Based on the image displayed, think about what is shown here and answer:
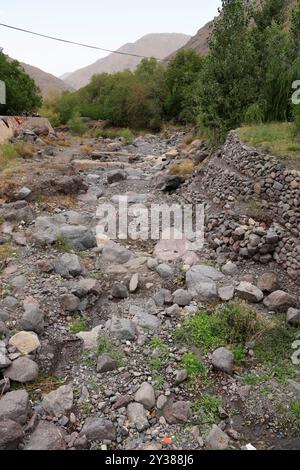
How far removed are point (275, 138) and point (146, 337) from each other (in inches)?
205

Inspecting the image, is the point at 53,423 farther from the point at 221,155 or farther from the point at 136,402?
the point at 221,155

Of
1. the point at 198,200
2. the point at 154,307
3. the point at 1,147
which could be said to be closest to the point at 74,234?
the point at 154,307

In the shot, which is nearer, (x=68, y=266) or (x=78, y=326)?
(x=78, y=326)

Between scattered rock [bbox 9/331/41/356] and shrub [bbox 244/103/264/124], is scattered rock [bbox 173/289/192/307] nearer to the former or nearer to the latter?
scattered rock [bbox 9/331/41/356]

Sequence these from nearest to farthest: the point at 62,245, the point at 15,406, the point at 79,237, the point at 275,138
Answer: the point at 15,406 < the point at 62,245 < the point at 79,237 < the point at 275,138

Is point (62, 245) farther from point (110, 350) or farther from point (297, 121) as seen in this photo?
point (297, 121)

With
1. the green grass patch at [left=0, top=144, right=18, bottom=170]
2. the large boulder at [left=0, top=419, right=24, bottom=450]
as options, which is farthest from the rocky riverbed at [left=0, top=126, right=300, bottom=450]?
the green grass patch at [left=0, top=144, right=18, bottom=170]

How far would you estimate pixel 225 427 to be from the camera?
3396mm

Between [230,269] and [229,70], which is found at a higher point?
[229,70]

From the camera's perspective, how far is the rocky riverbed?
3.35 meters

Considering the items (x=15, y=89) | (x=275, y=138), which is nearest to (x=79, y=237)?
(x=275, y=138)

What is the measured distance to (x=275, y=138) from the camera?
25.1 ft

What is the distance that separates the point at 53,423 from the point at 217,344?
1.90m

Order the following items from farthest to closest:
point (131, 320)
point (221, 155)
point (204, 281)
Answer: point (221, 155) → point (204, 281) → point (131, 320)
